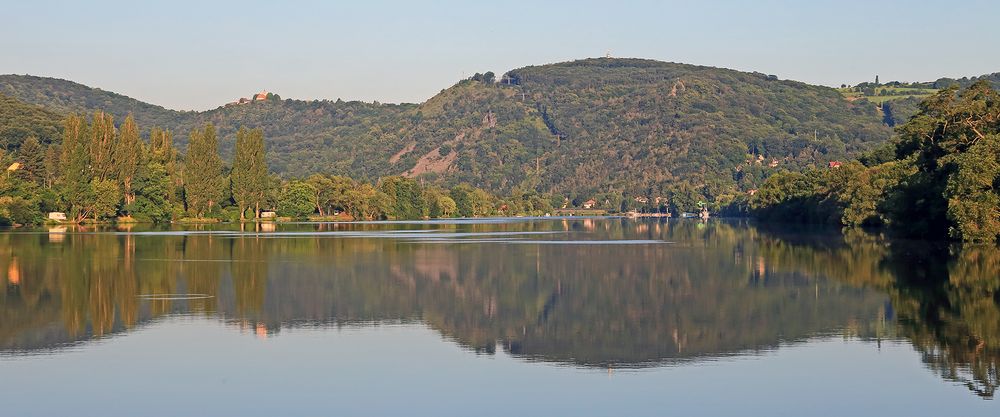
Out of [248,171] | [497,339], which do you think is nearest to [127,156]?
[248,171]

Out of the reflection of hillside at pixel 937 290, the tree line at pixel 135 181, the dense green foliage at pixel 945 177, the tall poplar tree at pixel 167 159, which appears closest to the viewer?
the reflection of hillside at pixel 937 290

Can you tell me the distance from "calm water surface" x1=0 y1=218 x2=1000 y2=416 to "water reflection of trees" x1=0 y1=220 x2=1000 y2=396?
0.14 m

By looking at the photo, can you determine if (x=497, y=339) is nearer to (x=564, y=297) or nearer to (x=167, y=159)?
(x=564, y=297)

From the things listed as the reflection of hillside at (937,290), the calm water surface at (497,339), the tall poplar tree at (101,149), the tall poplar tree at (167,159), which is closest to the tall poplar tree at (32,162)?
the tall poplar tree at (167,159)

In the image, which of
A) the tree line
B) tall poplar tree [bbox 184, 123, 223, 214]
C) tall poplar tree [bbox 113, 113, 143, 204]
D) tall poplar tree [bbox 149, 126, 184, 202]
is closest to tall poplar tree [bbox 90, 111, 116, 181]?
the tree line

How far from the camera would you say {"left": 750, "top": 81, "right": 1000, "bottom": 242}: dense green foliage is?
6281 centimetres

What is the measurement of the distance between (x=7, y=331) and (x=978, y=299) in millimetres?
26015

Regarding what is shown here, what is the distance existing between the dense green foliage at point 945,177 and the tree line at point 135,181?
76.3 meters

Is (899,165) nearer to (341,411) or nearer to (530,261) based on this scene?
(530,261)

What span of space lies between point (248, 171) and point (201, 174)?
8.50m

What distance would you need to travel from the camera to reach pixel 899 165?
95.4 meters

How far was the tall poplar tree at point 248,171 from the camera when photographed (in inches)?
5684

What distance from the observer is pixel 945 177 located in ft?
230

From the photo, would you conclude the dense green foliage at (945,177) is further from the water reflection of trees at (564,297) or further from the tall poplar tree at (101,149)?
the tall poplar tree at (101,149)
